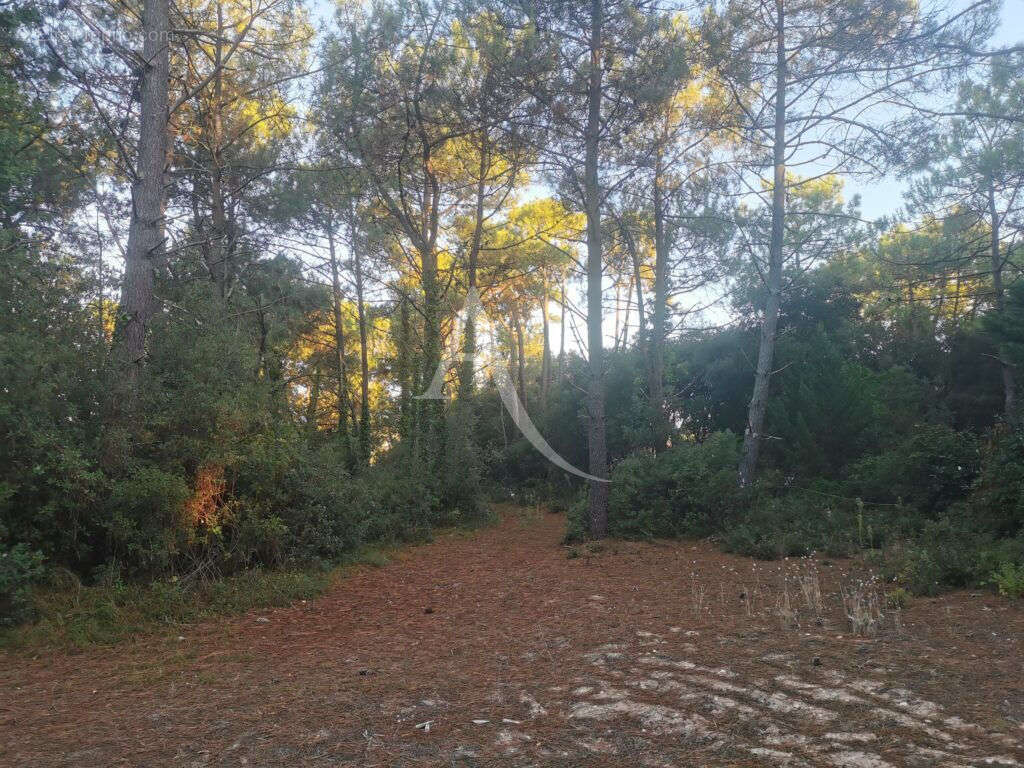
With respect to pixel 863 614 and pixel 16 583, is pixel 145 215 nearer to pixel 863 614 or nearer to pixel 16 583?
pixel 16 583

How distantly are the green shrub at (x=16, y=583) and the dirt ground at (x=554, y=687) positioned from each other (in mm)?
682

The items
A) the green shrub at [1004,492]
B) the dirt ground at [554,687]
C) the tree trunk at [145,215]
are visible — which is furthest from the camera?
the green shrub at [1004,492]

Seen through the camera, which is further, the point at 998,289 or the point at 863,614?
the point at 998,289

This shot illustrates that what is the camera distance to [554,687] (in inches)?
156

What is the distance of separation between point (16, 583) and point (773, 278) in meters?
10.7

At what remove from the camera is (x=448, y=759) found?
119 inches

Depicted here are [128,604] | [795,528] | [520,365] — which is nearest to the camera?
[128,604]

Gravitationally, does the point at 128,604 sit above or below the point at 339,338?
below

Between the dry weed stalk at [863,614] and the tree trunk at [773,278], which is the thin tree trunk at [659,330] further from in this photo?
the dry weed stalk at [863,614]

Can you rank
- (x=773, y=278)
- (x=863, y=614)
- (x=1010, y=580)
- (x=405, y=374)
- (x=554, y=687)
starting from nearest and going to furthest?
1. (x=554, y=687)
2. (x=863, y=614)
3. (x=1010, y=580)
4. (x=773, y=278)
5. (x=405, y=374)

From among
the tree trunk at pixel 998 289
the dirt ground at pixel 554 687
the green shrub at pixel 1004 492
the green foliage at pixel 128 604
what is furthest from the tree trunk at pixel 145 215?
the tree trunk at pixel 998 289

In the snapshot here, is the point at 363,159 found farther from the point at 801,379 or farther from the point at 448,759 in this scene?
the point at 448,759

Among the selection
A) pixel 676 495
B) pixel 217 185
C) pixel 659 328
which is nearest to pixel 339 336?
pixel 217 185

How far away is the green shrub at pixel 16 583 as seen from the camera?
5242 millimetres
